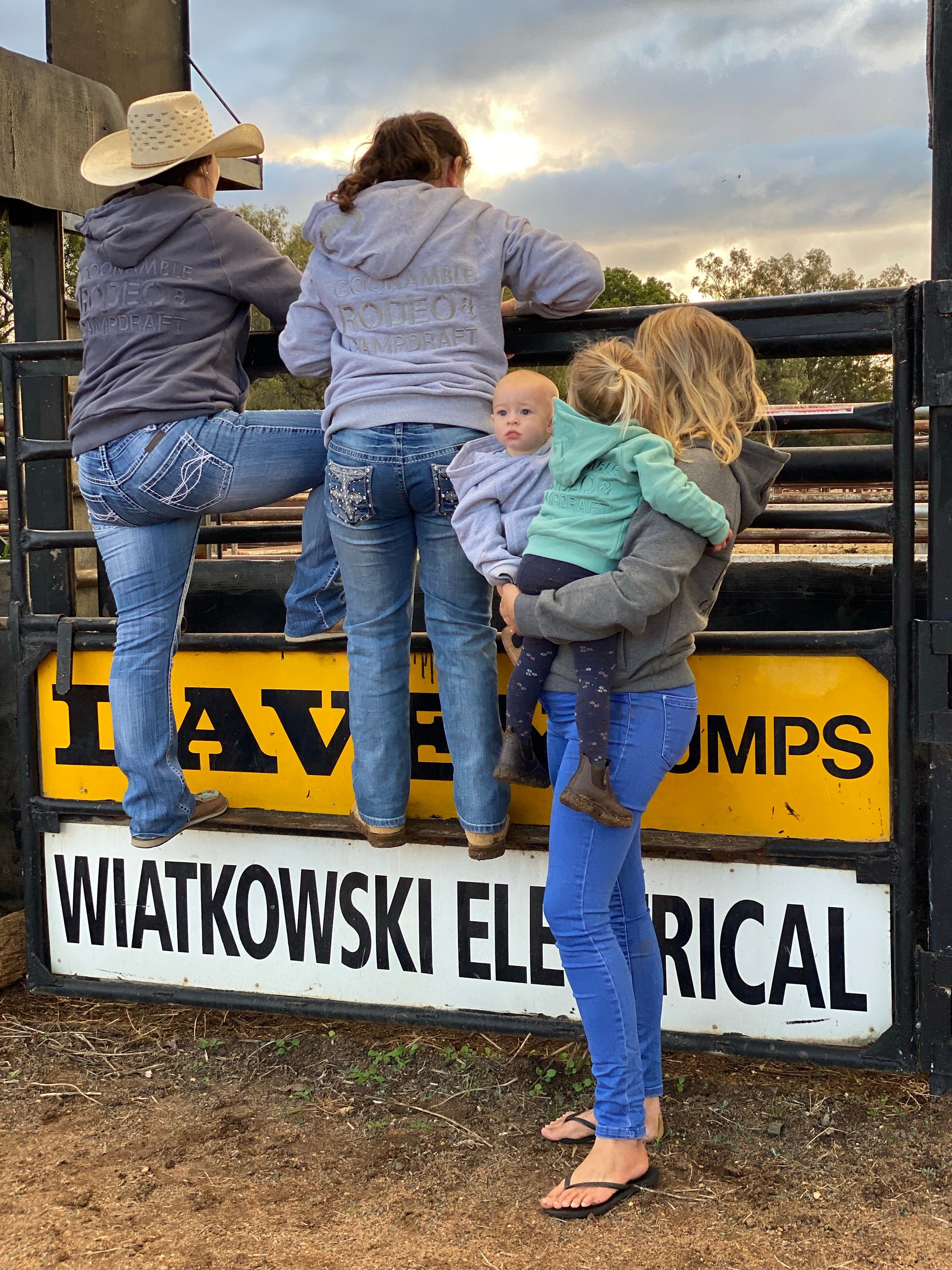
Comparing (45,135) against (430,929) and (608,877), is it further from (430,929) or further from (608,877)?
(608,877)

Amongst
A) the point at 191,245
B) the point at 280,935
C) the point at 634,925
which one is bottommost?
the point at 280,935

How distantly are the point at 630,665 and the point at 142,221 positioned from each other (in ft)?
5.10

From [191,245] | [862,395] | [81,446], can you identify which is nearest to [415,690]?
[81,446]

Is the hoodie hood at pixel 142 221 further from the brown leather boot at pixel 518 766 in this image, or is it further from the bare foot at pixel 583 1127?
the bare foot at pixel 583 1127

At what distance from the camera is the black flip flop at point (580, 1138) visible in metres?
2.53

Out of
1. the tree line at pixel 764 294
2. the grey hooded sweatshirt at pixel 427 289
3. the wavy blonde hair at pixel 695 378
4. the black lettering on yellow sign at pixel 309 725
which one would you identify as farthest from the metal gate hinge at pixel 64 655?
the tree line at pixel 764 294

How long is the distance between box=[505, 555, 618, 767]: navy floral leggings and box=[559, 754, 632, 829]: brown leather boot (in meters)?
0.02

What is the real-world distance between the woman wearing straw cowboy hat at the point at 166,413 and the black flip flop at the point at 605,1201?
1264 mm

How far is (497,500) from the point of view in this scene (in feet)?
8.02

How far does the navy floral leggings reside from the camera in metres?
2.21

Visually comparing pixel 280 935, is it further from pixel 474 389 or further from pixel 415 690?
pixel 474 389

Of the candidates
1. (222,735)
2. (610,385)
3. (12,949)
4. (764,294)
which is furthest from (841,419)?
(764,294)

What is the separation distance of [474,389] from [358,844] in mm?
1200

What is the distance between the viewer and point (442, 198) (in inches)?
100
